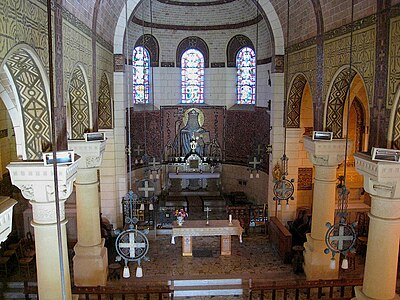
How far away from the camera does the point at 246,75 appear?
1989 cm

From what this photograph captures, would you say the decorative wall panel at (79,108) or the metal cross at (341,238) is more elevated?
the decorative wall panel at (79,108)

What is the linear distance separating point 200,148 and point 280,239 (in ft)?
26.1

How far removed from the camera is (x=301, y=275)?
41.0 feet

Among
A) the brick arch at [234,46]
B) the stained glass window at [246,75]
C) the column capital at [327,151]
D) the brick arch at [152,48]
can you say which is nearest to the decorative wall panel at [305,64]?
the column capital at [327,151]

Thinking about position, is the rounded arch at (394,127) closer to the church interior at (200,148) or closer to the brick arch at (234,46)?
the church interior at (200,148)

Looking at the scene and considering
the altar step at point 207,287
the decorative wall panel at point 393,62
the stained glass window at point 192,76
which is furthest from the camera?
the stained glass window at point 192,76

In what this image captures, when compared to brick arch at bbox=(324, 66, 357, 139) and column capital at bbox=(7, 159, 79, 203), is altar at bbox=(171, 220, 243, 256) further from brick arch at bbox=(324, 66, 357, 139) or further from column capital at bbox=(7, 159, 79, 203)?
column capital at bbox=(7, 159, 79, 203)

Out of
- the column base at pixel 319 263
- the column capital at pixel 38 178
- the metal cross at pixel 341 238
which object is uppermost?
the column capital at pixel 38 178

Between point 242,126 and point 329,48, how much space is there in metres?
9.08

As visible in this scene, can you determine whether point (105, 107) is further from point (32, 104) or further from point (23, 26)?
point (23, 26)

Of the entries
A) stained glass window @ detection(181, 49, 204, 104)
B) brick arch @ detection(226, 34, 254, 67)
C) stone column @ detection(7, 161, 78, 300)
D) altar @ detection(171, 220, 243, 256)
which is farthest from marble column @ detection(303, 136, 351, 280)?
stained glass window @ detection(181, 49, 204, 104)

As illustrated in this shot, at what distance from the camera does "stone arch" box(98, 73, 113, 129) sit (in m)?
14.1

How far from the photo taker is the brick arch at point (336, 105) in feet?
36.2

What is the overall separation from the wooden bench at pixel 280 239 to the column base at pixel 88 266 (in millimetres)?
5474
